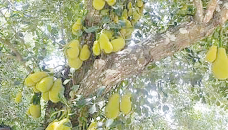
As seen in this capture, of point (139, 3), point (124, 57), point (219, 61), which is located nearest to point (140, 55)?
point (124, 57)

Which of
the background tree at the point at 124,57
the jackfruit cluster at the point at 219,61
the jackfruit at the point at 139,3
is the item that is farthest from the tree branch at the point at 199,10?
the jackfruit at the point at 139,3

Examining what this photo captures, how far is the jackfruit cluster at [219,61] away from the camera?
109 cm

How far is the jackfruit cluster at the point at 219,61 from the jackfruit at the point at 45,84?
1.77ft

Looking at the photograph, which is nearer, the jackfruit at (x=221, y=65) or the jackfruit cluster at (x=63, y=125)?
the jackfruit cluster at (x=63, y=125)

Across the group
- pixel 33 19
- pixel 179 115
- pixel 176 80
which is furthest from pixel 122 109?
pixel 179 115

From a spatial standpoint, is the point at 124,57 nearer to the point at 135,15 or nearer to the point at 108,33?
the point at 108,33

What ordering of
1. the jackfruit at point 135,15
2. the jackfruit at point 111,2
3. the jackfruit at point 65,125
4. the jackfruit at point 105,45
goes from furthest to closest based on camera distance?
the jackfruit at point 135,15 < the jackfruit at point 111,2 < the jackfruit at point 105,45 < the jackfruit at point 65,125

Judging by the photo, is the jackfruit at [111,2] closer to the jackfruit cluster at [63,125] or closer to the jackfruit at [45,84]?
the jackfruit at [45,84]

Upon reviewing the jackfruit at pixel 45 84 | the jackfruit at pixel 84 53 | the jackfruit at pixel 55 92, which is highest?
the jackfruit at pixel 84 53

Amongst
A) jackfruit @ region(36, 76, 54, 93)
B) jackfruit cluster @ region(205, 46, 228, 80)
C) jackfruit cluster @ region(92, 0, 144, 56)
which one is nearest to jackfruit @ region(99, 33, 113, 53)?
jackfruit cluster @ region(92, 0, 144, 56)

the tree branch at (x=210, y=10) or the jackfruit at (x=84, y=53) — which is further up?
the tree branch at (x=210, y=10)

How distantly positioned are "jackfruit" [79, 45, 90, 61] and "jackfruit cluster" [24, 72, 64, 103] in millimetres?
112

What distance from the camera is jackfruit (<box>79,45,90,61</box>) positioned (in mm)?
1112

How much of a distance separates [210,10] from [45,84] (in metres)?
0.57
